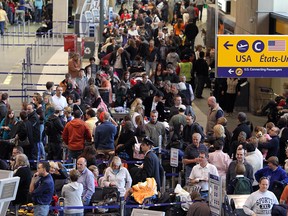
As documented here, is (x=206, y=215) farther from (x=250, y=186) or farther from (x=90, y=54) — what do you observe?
(x=90, y=54)

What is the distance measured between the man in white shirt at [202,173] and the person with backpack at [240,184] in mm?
448

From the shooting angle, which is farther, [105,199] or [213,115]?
[213,115]

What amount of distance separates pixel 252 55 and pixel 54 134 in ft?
17.0

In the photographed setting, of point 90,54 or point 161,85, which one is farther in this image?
point 90,54

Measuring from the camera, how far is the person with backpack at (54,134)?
2552 centimetres

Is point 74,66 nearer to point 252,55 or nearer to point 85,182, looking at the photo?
point 252,55

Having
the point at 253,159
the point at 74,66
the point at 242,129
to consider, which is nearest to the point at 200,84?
the point at 74,66

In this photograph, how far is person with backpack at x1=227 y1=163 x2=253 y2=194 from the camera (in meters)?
20.4

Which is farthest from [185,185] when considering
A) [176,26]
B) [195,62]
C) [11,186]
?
[176,26]

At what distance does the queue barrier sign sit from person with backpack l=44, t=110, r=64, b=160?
4.29 meters

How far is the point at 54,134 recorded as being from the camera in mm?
25672

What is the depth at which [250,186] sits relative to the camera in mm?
20531

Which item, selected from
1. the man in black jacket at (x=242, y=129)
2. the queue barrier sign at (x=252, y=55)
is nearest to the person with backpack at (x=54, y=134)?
the man in black jacket at (x=242, y=129)

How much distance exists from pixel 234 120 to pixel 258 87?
4.76 ft
